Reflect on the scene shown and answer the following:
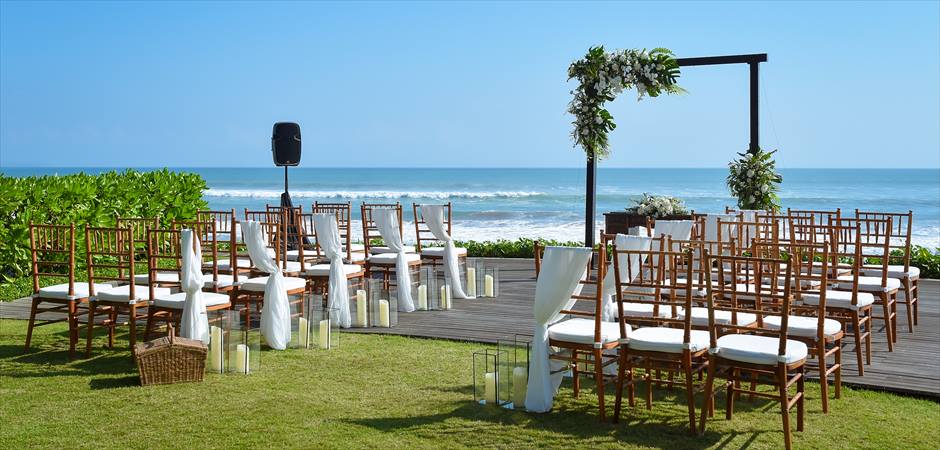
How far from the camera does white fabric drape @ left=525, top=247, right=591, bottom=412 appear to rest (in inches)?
198

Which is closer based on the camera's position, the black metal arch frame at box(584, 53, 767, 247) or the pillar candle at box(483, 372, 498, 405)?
the pillar candle at box(483, 372, 498, 405)

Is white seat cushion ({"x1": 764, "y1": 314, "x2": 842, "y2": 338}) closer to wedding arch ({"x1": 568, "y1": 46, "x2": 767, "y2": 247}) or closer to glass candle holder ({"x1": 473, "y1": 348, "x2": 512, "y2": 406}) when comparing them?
glass candle holder ({"x1": 473, "y1": 348, "x2": 512, "y2": 406})

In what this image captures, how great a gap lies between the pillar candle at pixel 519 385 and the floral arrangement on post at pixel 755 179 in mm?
6741

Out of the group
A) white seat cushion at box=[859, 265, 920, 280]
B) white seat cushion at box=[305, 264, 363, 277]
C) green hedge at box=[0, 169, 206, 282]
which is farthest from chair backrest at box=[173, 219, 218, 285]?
white seat cushion at box=[859, 265, 920, 280]

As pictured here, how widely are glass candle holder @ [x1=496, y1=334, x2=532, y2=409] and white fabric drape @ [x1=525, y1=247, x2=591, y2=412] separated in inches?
3.0

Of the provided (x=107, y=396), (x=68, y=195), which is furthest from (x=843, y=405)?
(x=68, y=195)

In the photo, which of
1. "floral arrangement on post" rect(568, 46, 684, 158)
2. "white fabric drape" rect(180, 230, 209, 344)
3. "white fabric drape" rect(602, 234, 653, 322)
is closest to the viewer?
"white fabric drape" rect(602, 234, 653, 322)

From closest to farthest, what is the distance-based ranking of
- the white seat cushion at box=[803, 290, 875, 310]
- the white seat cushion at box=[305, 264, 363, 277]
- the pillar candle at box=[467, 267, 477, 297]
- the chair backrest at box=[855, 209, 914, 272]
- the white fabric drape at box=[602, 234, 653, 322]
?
the white fabric drape at box=[602, 234, 653, 322] < the white seat cushion at box=[803, 290, 875, 310] < the chair backrest at box=[855, 209, 914, 272] < the white seat cushion at box=[305, 264, 363, 277] < the pillar candle at box=[467, 267, 477, 297]

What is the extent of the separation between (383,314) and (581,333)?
314 cm

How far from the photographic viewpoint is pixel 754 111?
11.7 meters

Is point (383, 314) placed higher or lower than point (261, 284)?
lower

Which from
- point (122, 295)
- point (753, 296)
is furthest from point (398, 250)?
point (753, 296)

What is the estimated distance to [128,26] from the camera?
47.7 meters

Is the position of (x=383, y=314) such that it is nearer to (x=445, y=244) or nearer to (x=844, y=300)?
(x=445, y=244)
